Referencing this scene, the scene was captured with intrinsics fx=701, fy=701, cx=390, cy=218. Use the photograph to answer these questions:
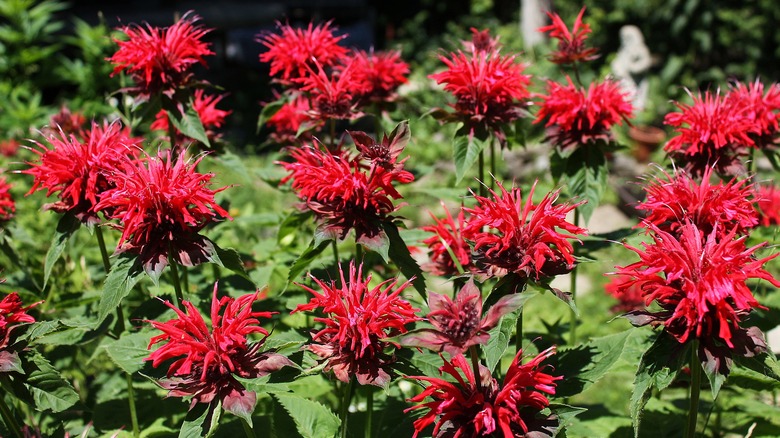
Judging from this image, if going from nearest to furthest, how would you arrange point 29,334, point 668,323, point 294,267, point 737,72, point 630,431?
point 668,323 → point 29,334 → point 294,267 → point 630,431 → point 737,72

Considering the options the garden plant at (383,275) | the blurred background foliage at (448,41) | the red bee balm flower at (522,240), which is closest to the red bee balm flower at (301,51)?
the garden plant at (383,275)

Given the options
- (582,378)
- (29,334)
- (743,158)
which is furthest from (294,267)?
(743,158)

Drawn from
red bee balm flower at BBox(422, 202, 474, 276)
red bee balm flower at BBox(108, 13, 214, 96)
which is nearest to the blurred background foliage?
red bee balm flower at BBox(108, 13, 214, 96)

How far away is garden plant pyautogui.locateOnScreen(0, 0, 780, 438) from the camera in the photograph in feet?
4.84

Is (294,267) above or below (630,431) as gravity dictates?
above

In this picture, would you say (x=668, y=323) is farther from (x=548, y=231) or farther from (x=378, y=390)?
(x=378, y=390)

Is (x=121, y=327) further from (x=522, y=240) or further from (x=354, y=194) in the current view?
(x=522, y=240)

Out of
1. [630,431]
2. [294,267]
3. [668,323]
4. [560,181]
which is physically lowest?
[630,431]

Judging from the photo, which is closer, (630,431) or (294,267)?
(294,267)

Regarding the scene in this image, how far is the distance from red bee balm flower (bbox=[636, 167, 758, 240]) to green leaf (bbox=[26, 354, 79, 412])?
4.99 feet

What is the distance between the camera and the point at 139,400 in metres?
2.30

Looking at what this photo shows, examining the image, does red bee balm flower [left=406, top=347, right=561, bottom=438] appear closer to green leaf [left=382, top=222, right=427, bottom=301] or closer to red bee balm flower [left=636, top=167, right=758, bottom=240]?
green leaf [left=382, top=222, right=427, bottom=301]

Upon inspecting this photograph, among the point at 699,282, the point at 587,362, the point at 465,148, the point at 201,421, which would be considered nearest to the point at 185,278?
the point at 201,421

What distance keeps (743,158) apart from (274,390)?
1.58 m
